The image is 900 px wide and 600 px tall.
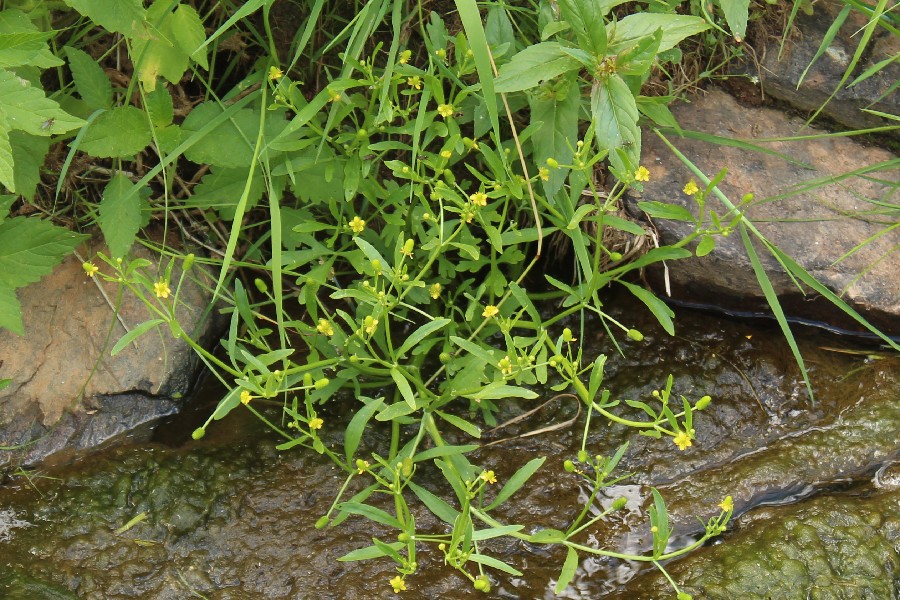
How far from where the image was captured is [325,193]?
8.29 ft

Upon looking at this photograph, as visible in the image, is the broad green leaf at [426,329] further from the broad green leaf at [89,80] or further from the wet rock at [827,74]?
the wet rock at [827,74]

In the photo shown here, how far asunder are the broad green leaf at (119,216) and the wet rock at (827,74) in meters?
1.97

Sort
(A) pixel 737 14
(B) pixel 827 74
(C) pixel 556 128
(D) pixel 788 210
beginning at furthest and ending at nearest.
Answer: (B) pixel 827 74, (D) pixel 788 210, (C) pixel 556 128, (A) pixel 737 14

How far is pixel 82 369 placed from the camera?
2.59m

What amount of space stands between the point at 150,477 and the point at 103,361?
397 millimetres

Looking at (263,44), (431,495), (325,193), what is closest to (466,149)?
(325,193)

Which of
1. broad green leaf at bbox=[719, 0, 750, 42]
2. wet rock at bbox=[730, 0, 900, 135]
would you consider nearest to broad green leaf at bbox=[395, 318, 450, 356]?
broad green leaf at bbox=[719, 0, 750, 42]

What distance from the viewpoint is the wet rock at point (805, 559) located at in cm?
215

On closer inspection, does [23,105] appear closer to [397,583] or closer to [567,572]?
[397,583]

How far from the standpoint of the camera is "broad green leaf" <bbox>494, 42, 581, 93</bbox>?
6.97 ft

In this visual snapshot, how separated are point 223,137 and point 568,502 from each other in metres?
1.40

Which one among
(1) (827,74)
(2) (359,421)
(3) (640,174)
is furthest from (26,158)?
(1) (827,74)

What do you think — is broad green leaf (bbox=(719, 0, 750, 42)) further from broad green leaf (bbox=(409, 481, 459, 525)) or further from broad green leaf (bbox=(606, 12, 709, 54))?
broad green leaf (bbox=(409, 481, 459, 525))

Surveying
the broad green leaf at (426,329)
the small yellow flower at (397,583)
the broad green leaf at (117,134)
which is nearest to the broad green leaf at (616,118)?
the broad green leaf at (426,329)
